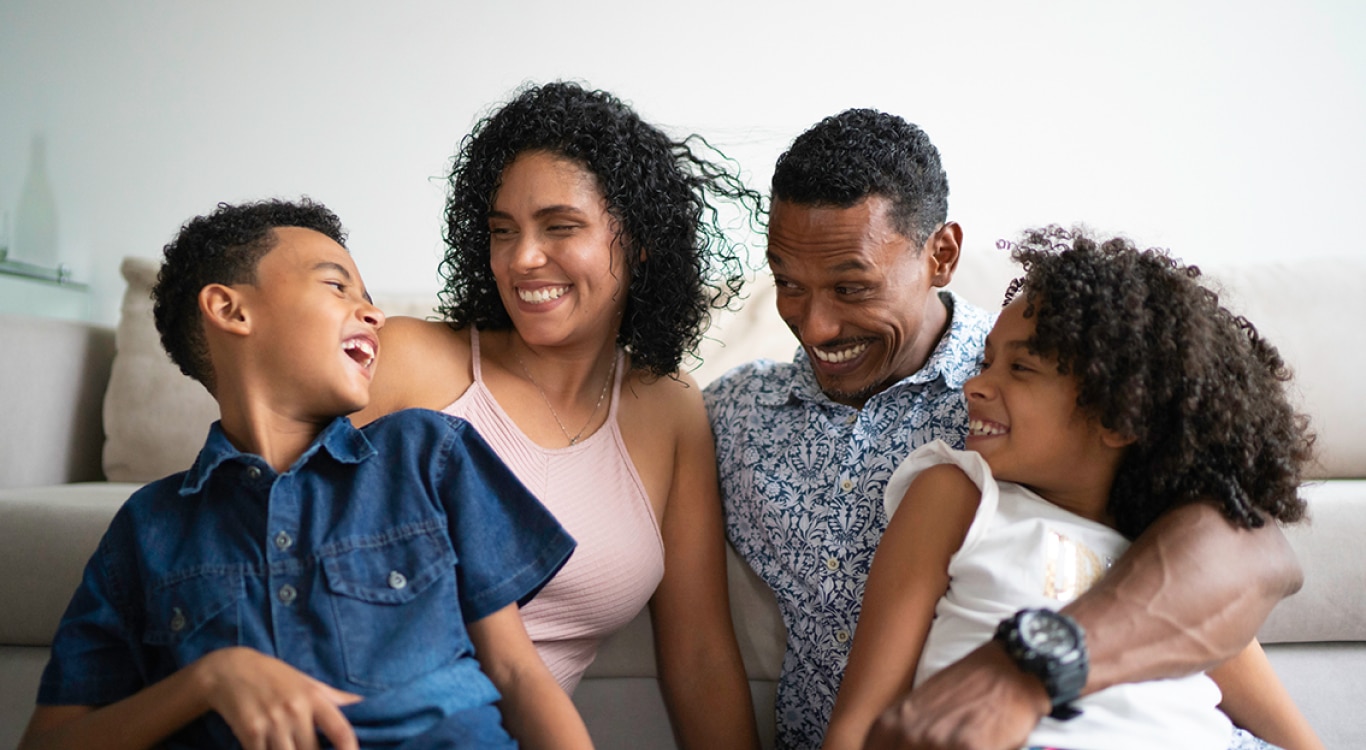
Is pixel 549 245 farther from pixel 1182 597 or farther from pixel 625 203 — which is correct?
pixel 1182 597

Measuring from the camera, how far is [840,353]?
1.43m

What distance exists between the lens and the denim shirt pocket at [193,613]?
3.37ft

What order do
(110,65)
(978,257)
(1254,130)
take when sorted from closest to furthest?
(978,257)
(1254,130)
(110,65)

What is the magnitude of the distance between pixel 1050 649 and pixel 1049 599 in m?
0.14

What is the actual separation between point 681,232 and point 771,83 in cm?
108

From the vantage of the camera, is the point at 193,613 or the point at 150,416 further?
the point at 150,416

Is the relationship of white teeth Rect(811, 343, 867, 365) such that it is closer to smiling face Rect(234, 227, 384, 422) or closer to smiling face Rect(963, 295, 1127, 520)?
smiling face Rect(963, 295, 1127, 520)

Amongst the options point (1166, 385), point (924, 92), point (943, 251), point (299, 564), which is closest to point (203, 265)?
point (299, 564)

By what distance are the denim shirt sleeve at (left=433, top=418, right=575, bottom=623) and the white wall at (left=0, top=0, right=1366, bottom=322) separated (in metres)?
1.43

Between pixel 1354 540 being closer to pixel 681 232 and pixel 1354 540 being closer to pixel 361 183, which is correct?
pixel 681 232

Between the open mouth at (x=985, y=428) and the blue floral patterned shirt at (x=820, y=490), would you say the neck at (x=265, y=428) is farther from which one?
the open mouth at (x=985, y=428)

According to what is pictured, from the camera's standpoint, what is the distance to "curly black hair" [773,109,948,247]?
54.4 inches

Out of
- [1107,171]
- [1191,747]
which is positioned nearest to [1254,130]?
[1107,171]

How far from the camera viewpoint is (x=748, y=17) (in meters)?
2.49
